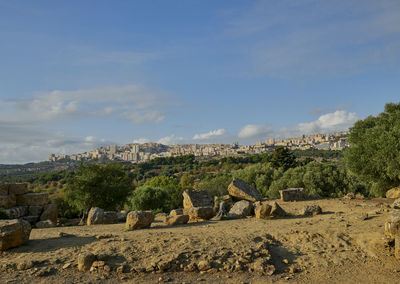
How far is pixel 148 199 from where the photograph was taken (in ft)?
108

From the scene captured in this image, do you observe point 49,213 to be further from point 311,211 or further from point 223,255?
point 311,211

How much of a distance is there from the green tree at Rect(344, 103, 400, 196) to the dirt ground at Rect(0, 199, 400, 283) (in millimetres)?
8834

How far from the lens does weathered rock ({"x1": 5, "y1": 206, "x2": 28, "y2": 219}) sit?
17950 mm

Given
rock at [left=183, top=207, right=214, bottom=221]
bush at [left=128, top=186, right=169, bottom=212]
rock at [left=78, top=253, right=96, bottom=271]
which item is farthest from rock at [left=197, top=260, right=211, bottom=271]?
bush at [left=128, top=186, right=169, bottom=212]

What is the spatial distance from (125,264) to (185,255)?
1907 millimetres

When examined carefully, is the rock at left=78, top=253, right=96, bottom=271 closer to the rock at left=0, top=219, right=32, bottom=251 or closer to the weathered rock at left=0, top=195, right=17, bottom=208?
the rock at left=0, top=219, right=32, bottom=251

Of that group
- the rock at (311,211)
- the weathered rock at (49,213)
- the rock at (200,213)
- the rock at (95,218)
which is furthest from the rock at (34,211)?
the rock at (311,211)

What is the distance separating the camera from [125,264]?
28.7ft

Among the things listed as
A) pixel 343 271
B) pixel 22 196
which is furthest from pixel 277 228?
pixel 22 196

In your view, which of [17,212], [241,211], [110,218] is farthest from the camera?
[17,212]

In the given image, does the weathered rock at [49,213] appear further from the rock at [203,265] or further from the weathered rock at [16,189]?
the rock at [203,265]

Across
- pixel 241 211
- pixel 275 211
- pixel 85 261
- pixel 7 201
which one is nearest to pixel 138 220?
pixel 85 261

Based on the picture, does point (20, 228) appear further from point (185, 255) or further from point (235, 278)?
point (235, 278)

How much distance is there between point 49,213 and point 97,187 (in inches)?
170
